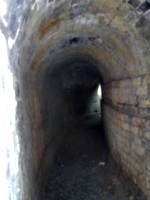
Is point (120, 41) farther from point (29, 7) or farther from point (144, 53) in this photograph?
point (29, 7)

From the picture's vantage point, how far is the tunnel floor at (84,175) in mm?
5000

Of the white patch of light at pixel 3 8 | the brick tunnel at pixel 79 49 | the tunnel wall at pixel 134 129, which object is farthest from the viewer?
the tunnel wall at pixel 134 129

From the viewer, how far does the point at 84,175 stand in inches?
241

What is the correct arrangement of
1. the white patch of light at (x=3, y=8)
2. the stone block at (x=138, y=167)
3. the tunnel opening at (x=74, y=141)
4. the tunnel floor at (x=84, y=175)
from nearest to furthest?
the white patch of light at (x=3, y=8) < the stone block at (x=138, y=167) < the tunnel floor at (x=84, y=175) < the tunnel opening at (x=74, y=141)

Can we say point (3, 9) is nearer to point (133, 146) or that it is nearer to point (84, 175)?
point (133, 146)

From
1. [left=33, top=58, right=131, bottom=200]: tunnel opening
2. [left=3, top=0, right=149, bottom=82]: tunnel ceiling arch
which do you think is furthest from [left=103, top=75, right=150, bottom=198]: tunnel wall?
[left=33, top=58, right=131, bottom=200]: tunnel opening

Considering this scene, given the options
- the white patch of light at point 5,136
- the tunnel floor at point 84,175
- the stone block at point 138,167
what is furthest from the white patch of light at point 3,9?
the tunnel floor at point 84,175

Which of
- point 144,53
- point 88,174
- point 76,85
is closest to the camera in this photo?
point 144,53

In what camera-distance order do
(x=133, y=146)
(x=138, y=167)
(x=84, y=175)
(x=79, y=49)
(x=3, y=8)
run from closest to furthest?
1. (x=3, y=8)
2. (x=138, y=167)
3. (x=133, y=146)
4. (x=84, y=175)
5. (x=79, y=49)

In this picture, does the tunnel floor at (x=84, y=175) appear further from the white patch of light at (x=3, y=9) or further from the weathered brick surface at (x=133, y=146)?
the white patch of light at (x=3, y=9)

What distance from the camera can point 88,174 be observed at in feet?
20.2

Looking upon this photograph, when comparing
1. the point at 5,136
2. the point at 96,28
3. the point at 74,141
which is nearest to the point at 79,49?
the point at 96,28

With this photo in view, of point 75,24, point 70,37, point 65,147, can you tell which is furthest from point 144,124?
point 65,147

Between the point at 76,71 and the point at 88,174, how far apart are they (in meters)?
6.48
